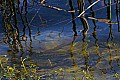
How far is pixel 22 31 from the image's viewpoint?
4.82 metres

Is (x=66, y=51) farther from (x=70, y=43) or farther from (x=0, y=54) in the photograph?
(x=0, y=54)

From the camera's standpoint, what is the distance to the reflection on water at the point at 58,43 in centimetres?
353

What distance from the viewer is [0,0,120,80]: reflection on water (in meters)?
3.53

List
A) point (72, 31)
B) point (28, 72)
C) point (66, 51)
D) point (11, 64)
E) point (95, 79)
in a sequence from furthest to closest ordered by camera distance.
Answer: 1. point (72, 31)
2. point (66, 51)
3. point (11, 64)
4. point (28, 72)
5. point (95, 79)

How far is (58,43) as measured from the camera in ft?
14.3

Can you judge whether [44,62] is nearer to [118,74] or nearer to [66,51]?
[66,51]

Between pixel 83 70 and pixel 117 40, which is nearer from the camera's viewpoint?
pixel 83 70

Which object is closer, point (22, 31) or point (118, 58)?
point (118, 58)

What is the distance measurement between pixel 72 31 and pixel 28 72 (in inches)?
48.8

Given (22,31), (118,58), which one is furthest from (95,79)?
(22,31)

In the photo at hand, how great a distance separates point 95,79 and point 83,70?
0.21m

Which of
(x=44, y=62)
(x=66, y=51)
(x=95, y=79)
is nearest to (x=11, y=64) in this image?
(x=44, y=62)

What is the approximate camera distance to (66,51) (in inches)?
161

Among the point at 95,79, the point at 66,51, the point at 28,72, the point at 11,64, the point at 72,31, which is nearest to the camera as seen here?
the point at 95,79
